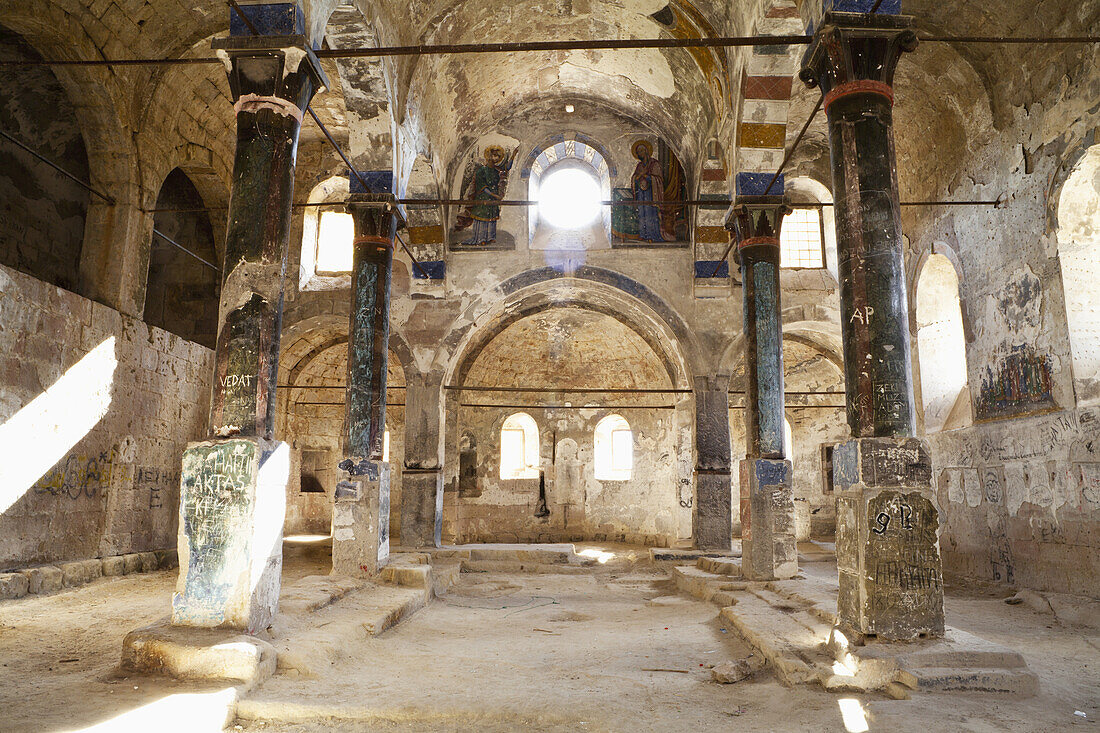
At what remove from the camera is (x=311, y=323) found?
15055 mm

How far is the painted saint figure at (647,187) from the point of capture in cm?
1485

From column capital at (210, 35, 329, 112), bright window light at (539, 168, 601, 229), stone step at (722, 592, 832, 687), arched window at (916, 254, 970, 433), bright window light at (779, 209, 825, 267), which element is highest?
bright window light at (539, 168, 601, 229)

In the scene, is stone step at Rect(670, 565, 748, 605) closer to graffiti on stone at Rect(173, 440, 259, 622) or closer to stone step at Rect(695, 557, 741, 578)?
stone step at Rect(695, 557, 741, 578)

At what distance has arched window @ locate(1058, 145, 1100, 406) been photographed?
8430 mm

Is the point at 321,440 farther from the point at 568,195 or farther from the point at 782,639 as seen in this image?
the point at 782,639

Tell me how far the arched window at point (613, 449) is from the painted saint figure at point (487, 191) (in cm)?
633

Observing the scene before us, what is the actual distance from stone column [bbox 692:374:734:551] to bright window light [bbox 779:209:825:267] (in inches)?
130

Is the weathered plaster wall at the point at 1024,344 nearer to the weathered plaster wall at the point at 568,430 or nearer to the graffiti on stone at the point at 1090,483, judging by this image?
the graffiti on stone at the point at 1090,483

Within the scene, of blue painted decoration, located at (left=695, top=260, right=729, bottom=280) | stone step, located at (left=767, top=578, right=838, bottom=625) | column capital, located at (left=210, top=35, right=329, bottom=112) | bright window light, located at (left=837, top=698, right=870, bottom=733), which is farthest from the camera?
blue painted decoration, located at (left=695, top=260, right=729, bottom=280)

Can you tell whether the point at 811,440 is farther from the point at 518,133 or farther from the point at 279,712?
the point at 279,712

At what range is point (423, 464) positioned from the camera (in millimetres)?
14094

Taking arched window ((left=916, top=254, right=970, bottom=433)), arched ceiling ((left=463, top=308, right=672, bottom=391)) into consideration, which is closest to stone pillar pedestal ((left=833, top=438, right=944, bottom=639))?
arched window ((left=916, top=254, right=970, bottom=433))

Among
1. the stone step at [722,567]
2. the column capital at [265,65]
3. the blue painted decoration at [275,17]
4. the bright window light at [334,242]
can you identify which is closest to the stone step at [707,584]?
the stone step at [722,567]

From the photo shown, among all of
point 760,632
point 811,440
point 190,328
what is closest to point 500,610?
point 760,632
